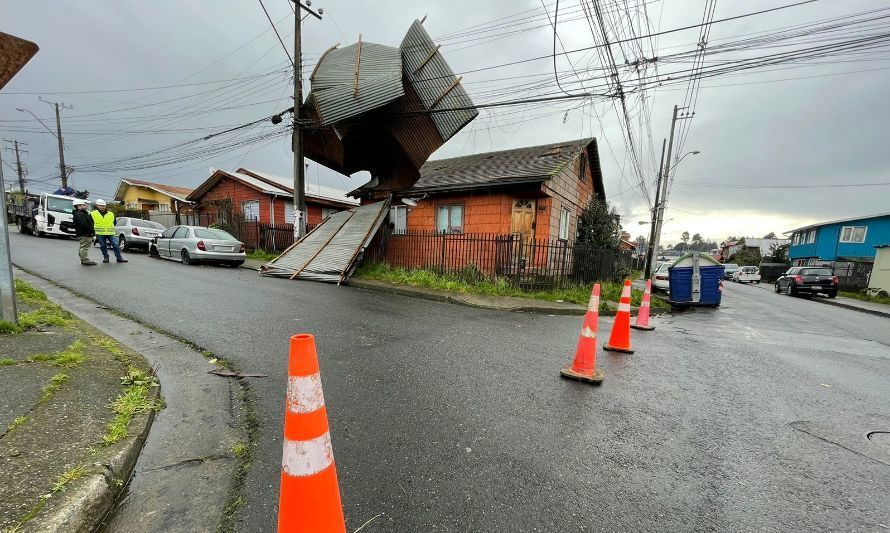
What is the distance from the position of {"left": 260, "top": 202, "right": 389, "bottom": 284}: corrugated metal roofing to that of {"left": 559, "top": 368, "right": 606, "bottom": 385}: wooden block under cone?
7.32m

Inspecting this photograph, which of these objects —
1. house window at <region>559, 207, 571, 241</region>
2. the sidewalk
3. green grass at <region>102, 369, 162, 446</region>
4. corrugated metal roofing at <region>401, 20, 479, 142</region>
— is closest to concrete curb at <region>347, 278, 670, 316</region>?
house window at <region>559, 207, 571, 241</region>

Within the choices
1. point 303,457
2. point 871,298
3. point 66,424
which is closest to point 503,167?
point 66,424

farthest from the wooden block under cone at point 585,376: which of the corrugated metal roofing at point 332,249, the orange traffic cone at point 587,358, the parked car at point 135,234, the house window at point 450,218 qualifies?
the parked car at point 135,234

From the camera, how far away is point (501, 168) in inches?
540

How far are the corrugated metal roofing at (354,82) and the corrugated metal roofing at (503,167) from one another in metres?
4.44

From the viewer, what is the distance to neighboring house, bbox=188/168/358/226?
66.1 feet

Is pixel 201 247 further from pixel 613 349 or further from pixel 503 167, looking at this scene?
pixel 613 349

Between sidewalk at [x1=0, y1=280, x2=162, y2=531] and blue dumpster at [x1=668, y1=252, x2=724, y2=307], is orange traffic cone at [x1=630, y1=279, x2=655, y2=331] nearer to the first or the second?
blue dumpster at [x1=668, y1=252, x2=724, y2=307]

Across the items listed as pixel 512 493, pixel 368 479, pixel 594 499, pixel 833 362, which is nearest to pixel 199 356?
pixel 368 479

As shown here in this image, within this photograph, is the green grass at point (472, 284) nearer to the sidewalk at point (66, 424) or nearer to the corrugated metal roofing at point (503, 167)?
the corrugated metal roofing at point (503, 167)

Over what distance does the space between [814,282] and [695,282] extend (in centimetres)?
1376

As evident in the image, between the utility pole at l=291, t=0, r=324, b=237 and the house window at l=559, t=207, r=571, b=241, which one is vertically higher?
the utility pole at l=291, t=0, r=324, b=237

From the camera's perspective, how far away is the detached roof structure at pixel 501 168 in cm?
1209

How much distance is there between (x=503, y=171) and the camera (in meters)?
13.1
